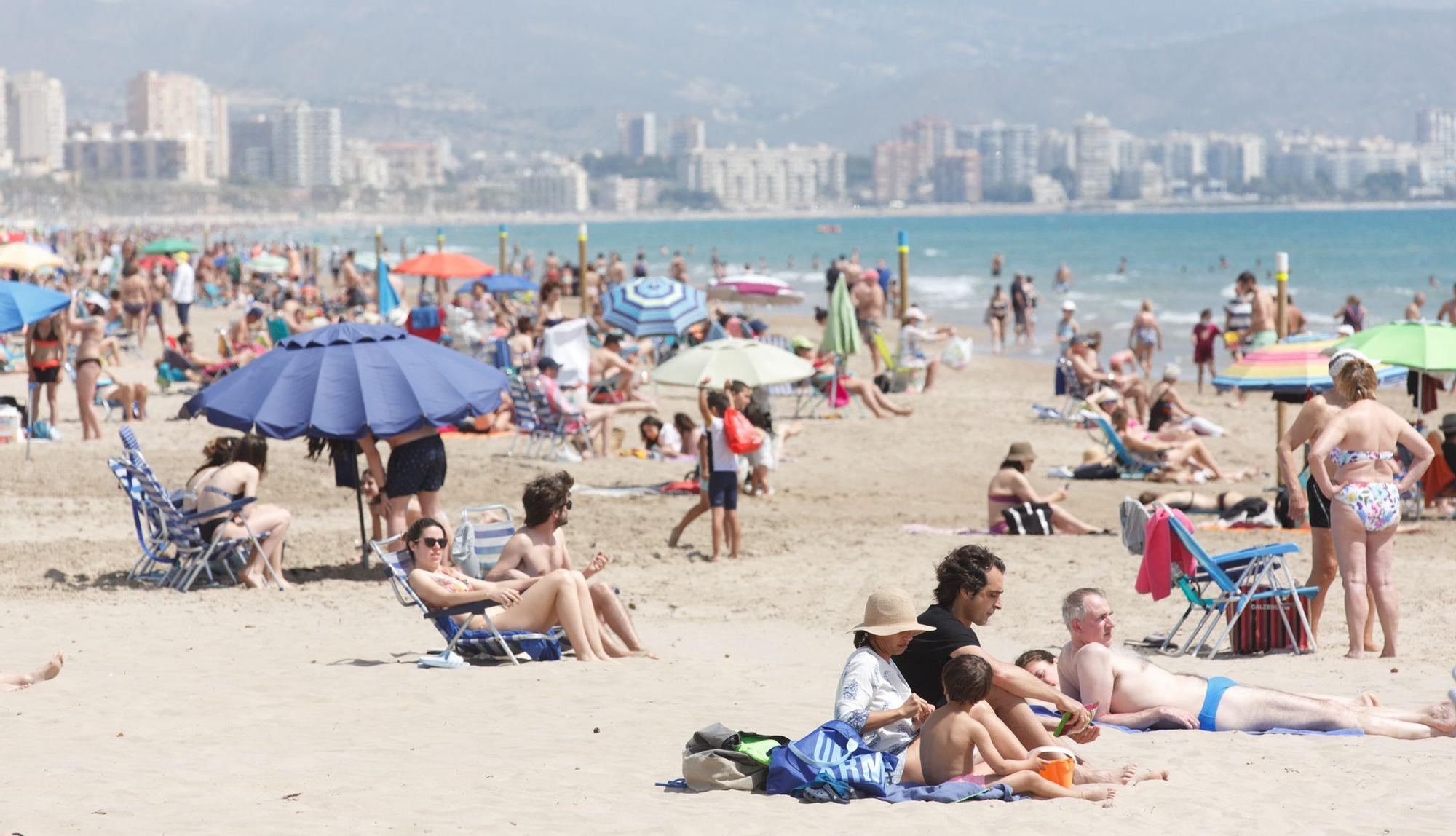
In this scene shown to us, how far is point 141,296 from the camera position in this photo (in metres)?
21.6

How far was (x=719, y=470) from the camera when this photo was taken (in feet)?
29.8

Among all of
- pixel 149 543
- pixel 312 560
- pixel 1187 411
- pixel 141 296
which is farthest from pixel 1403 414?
pixel 141 296

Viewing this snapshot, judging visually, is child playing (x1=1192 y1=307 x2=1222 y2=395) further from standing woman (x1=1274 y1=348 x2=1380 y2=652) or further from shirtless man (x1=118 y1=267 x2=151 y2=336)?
shirtless man (x1=118 y1=267 x2=151 y2=336)

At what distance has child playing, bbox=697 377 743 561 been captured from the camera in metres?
9.09

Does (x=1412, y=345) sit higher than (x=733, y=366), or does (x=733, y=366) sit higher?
(x=1412, y=345)

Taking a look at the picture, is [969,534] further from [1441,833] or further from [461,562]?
[1441,833]

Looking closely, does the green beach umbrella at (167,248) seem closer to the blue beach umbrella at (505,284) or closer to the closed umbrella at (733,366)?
the blue beach umbrella at (505,284)

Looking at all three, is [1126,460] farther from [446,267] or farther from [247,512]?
[446,267]

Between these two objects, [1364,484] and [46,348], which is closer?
[1364,484]

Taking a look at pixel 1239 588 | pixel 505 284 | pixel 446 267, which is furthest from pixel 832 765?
pixel 505 284

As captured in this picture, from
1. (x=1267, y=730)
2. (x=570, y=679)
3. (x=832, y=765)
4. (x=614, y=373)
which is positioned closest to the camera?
(x=832, y=765)

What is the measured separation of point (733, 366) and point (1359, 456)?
5942 mm

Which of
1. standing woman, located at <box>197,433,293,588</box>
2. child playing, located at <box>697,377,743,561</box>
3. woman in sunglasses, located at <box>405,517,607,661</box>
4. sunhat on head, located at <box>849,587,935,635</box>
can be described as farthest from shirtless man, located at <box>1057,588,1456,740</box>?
standing woman, located at <box>197,433,293,588</box>

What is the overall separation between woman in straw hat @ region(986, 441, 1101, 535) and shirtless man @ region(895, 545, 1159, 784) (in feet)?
15.3
